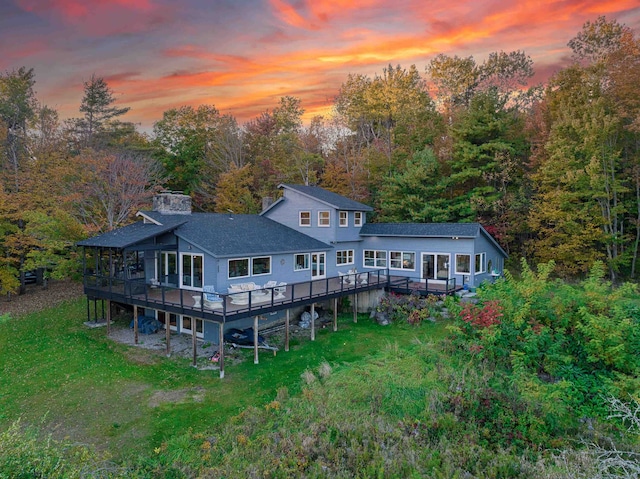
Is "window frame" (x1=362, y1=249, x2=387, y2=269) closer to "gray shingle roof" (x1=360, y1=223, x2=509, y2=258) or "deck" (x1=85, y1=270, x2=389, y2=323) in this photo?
"gray shingle roof" (x1=360, y1=223, x2=509, y2=258)

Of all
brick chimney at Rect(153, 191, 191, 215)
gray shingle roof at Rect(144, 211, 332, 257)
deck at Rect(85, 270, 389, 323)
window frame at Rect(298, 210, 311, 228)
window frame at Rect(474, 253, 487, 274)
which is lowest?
deck at Rect(85, 270, 389, 323)

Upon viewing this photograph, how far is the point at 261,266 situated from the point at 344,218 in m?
6.50

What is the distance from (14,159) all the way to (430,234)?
952 inches

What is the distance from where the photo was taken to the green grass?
352 inches

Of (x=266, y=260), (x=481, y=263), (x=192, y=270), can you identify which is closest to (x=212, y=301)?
(x=192, y=270)

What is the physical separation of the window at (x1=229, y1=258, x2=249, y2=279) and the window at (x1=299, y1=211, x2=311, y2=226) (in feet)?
19.5

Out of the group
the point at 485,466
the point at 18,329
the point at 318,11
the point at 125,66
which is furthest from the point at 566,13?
the point at 18,329

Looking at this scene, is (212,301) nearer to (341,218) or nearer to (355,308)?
(355,308)

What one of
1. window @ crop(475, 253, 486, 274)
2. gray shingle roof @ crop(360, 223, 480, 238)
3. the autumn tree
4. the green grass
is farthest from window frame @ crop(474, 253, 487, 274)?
the autumn tree

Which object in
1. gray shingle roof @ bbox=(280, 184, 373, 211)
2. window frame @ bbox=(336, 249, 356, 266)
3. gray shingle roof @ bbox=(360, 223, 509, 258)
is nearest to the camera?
gray shingle roof @ bbox=(360, 223, 509, 258)

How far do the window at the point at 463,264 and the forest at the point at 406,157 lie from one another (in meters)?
6.94

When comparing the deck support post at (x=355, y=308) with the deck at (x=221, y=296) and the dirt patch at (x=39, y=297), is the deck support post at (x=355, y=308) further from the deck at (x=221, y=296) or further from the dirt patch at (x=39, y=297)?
the dirt patch at (x=39, y=297)

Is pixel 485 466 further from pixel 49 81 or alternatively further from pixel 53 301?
pixel 49 81

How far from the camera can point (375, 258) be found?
22.3 metres
